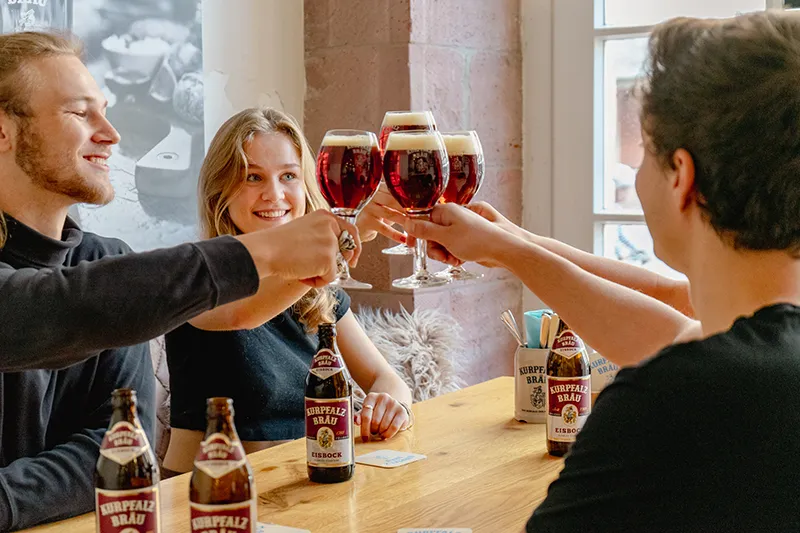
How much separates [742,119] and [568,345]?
78cm

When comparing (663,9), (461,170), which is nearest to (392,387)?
(461,170)

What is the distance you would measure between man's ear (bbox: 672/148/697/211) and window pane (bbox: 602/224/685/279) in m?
2.17

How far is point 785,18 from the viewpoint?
106cm

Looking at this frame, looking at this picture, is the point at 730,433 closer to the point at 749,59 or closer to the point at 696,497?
the point at 696,497

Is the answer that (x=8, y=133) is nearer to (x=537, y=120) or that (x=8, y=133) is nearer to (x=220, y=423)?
(x=220, y=423)

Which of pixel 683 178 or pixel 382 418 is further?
pixel 382 418

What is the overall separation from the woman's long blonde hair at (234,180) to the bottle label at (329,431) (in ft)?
2.53

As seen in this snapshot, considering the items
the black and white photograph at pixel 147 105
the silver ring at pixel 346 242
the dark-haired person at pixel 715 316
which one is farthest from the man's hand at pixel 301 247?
the black and white photograph at pixel 147 105

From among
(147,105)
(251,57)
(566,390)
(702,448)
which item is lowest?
(566,390)

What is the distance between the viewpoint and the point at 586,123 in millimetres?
3367

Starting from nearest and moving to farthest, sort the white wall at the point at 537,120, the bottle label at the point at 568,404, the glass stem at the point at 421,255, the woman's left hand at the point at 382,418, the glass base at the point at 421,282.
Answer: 1. the glass base at the point at 421,282
2. the glass stem at the point at 421,255
3. the bottle label at the point at 568,404
4. the woman's left hand at the point at 382,418
5. the white wall at the point at 537,120

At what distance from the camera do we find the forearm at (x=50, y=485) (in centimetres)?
146

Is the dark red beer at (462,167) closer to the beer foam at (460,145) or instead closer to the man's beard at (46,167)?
the beer foam at (460,145)

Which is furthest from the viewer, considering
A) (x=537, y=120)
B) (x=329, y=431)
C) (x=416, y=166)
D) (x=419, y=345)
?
(x=537, y=120)
